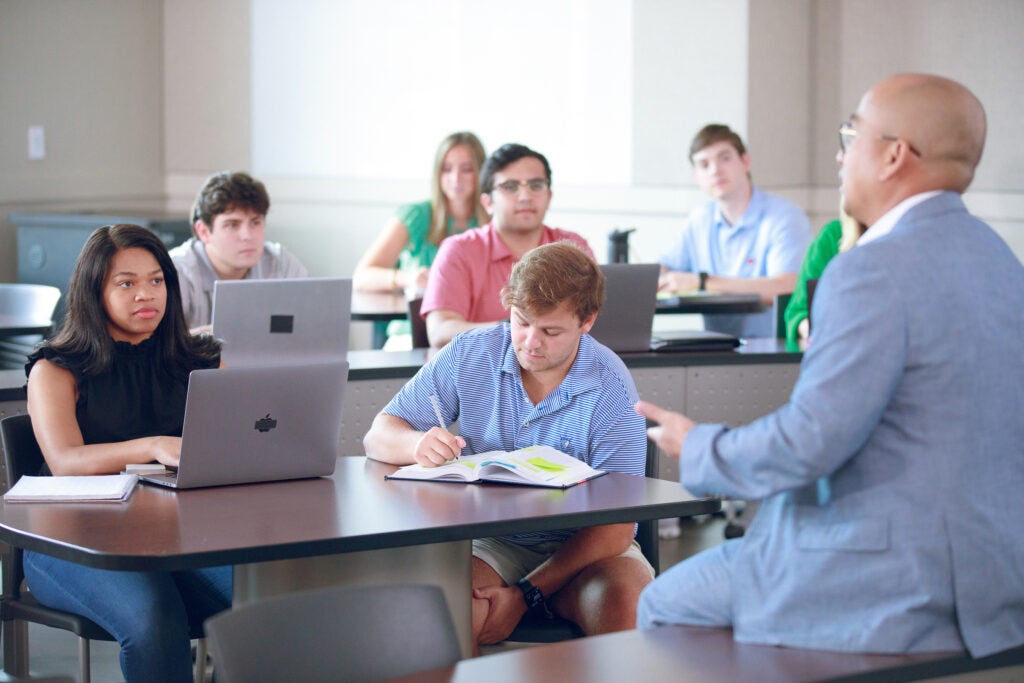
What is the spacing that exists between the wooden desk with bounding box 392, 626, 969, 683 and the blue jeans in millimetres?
910

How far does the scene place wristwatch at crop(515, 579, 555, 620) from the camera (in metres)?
2.76

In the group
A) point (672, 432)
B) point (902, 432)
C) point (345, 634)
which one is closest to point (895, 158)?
point (902, 432)

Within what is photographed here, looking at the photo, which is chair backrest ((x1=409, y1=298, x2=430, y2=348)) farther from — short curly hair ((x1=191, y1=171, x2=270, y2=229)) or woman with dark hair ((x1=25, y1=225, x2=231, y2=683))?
woman with dark hair ((x1=25, y1=225, x2=231, y2=683))

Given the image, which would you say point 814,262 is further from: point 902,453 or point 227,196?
point 902,453

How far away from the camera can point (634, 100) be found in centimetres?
689

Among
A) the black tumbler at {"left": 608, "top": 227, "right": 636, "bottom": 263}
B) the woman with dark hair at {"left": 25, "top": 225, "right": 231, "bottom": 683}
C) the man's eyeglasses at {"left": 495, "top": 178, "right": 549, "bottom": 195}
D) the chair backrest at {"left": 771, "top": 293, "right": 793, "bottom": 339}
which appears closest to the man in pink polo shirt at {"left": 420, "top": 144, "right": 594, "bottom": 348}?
the man's eyeglasses at {"left": 495, "top": 178, "right": 549, "bottom": 195}

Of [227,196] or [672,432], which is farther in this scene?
[227,196]

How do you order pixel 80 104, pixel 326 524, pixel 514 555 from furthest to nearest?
pixel 80 104 → pixel 514 555 → pixel 326 524

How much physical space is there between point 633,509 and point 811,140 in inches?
188

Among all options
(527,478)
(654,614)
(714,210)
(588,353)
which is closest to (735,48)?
(714,210)

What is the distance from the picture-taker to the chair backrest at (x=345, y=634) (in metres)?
1.77

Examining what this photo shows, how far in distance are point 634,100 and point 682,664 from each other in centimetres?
530

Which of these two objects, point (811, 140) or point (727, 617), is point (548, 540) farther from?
point (811, 140)

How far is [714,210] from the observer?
19.0 feet
